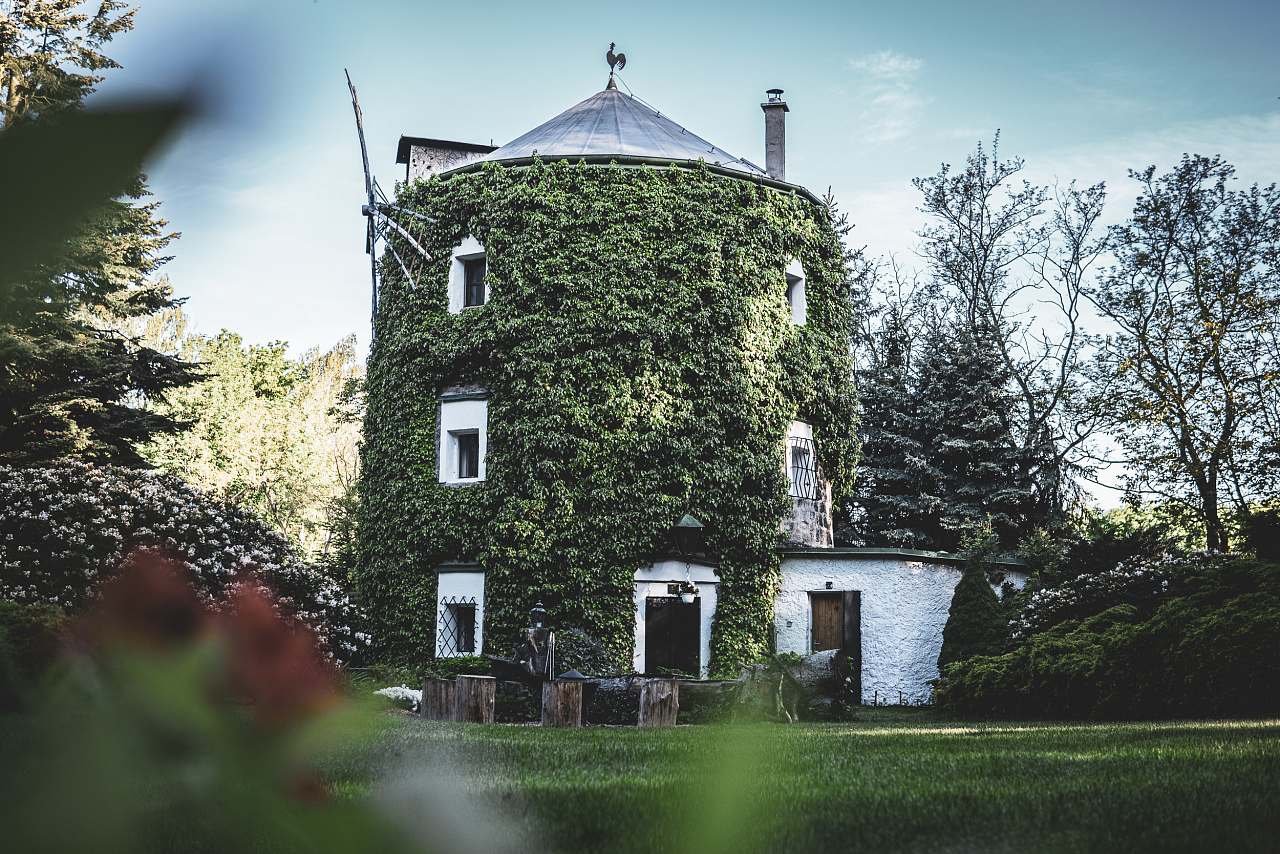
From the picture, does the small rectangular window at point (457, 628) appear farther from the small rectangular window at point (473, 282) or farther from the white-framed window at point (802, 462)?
the white-framed window at point (802, 462)

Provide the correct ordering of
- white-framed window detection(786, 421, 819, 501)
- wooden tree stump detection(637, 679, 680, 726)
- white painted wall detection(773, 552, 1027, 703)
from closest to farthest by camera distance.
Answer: wooden tree stump detection(637, 679, 680, 726) → white painted wall detection(773, 552, 1027, 703) → white-framed window detection(786, 421, 819, 501)

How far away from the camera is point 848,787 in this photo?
14.6ft

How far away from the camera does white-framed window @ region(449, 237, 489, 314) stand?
790 inches

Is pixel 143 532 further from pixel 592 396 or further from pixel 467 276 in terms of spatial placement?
pixel 467 276

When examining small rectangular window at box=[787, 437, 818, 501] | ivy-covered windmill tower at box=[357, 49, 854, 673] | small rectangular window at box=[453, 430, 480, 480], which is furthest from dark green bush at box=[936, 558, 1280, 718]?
small rectangular window at box=[453, 430, 480, 480]

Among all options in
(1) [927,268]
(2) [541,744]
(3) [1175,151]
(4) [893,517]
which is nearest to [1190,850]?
(2) [541,744]

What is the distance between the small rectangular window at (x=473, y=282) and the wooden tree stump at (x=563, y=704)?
33.2ft

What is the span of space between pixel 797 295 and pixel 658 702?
11.2 meters

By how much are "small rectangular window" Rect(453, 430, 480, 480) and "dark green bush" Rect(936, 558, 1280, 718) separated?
9143 millimetres

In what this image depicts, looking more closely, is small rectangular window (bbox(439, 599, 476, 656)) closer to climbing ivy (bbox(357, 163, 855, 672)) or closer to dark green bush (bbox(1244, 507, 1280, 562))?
climbing ivy (bbox(357, 163, 855, 672))

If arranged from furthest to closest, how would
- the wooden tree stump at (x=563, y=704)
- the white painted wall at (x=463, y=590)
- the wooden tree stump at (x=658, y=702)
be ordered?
the white painted wall at (x=463, y=590), the wooden tree stump at (x=658, y=702), the wooden tree stump at (x=563, y=704)

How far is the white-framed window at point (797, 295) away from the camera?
21022 mm

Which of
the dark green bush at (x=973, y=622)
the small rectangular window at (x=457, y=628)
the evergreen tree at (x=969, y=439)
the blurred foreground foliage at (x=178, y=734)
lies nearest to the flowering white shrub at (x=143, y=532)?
the small rectangular window at (x=457, y=628)

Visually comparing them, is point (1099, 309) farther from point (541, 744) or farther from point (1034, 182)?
point (541, 744)
